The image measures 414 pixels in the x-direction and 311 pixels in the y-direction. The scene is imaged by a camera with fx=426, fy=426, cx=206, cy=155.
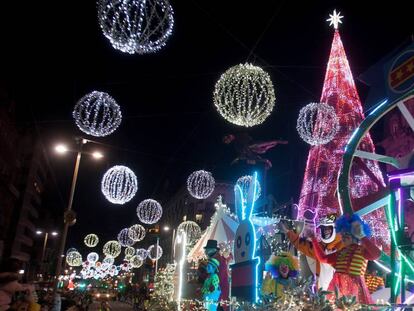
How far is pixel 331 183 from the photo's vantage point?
18938mm

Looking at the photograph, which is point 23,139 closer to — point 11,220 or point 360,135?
point 11,220

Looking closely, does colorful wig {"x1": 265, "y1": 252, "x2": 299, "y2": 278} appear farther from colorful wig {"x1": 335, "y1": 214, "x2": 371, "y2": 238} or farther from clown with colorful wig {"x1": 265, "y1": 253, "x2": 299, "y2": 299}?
colorful wig {"x1": 335, "y1": 214, "x2": 371, "y2": 238}

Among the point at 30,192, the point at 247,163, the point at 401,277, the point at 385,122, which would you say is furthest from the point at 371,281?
the point at 30,192

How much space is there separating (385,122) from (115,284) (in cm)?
9150

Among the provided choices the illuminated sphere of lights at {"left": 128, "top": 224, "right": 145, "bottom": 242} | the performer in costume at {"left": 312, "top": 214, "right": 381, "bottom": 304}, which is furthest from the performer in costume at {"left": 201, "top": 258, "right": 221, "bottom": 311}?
the illuminated sphere of lights at {"left": 128, "top": 224, "right": 145, "bottom": 242}

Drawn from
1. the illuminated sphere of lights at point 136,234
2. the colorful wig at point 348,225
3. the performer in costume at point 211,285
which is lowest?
the performer in costume at point 211,285

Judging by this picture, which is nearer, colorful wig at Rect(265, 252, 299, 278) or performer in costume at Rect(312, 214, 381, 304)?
performer in costume at Rect(312, 214, 381, 304)

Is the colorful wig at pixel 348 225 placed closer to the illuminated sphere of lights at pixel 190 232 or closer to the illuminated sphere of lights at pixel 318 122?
the illuminated sphere of lights at pixel 318 122

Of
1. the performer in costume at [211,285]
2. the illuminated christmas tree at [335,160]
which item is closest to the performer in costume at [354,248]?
the performer in costume at [211,285]

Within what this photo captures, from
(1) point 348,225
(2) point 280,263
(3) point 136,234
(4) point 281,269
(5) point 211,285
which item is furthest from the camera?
(3) point 136,234

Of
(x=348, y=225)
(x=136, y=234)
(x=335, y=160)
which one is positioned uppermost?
(x=335, y=160)

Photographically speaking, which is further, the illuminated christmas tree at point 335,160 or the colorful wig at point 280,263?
the illuminated christmas tree at point 335,160

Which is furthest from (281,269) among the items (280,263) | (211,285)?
(211,285)

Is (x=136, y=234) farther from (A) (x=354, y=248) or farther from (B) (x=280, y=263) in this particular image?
(A) (x=354, y=248)
